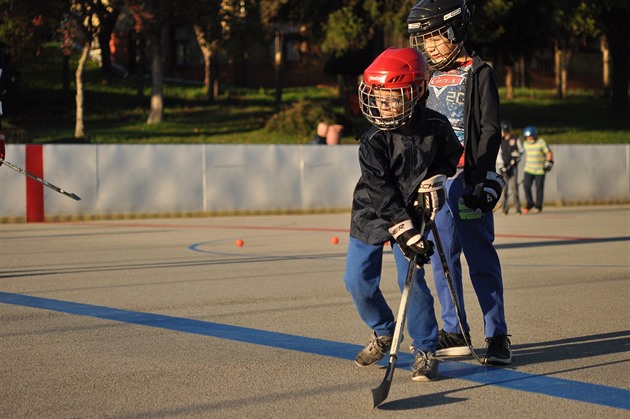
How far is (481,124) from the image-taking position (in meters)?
6.23

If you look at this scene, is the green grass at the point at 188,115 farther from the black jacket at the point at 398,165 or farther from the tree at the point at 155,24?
the black jacket at the point at 398,165

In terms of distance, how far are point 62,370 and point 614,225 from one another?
13584mm

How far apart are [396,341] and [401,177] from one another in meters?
0.85

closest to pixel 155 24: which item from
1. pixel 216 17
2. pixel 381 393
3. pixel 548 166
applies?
pixel 216 17

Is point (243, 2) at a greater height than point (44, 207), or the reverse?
point (243, 2)

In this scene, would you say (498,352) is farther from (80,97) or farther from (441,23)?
(80,97)

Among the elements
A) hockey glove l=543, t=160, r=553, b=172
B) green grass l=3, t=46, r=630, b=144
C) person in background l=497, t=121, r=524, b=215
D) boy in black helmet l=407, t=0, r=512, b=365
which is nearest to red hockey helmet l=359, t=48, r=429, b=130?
boy in black helmet l=407, t=0, r=512, b=365

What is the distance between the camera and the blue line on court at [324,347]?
5.42 metres

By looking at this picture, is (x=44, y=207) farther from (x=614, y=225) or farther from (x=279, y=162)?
(x=614, y=225)

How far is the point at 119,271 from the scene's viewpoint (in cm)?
1093

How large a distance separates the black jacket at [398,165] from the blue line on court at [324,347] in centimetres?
91

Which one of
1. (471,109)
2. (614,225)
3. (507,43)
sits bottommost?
(614,225)

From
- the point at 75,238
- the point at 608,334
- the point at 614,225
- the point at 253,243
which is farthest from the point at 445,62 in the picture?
the point at 614,225

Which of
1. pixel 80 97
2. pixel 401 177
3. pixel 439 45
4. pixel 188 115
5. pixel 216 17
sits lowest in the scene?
pixel 401 177
